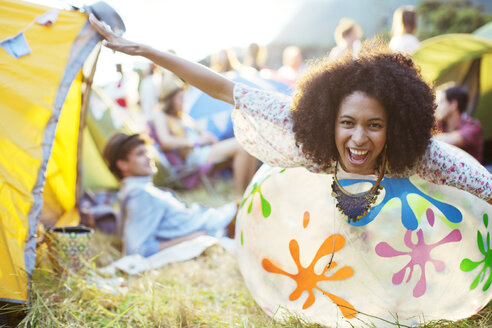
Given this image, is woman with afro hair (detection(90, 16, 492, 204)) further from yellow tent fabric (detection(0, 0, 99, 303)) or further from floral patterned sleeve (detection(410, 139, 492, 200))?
yellow tent fabric (detection(0, 0, 99, 303))

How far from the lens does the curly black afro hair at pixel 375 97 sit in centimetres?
175

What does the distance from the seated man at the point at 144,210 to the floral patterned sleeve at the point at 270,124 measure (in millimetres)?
1531

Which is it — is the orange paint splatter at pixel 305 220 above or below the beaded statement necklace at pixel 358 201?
below

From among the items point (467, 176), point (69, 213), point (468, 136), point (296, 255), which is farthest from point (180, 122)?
point (467, 176)

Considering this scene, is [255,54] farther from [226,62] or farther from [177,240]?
[177,240]

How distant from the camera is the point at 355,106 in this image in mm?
1769

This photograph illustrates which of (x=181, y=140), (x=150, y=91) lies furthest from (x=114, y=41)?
(x=150, y=91)

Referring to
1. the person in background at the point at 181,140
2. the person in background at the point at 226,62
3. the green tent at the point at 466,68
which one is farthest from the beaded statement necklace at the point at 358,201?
the person in background at the point at 226,62

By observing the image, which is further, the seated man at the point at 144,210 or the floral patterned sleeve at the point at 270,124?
the seated man at the point at 144,210

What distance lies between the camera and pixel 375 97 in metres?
1.75

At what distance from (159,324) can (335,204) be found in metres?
1.01

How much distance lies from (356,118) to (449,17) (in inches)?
503

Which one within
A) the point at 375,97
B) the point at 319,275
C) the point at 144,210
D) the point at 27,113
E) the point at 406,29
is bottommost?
the point at 144,210

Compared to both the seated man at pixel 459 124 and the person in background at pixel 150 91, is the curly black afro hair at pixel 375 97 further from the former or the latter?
the person in background at pixel 150 91
